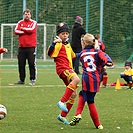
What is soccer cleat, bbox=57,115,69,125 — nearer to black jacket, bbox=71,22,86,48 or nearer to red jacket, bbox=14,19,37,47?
red jacket, bbox=14,19,37,47

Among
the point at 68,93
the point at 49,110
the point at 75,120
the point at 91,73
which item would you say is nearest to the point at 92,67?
the point at 91,73

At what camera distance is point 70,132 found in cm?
792

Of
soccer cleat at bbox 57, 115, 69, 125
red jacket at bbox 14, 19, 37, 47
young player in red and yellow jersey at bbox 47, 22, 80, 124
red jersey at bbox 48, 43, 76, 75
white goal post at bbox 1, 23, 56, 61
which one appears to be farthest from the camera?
white goal post at bbox 1, 23, 56, 61

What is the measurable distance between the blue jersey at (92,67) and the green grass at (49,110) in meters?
0.58

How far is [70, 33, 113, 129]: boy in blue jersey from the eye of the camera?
8336 mm

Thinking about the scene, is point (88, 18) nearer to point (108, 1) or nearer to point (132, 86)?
point (108, 1)

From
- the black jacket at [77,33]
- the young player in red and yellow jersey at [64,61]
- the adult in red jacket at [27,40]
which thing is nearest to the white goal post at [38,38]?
the black jacket at [77,33]

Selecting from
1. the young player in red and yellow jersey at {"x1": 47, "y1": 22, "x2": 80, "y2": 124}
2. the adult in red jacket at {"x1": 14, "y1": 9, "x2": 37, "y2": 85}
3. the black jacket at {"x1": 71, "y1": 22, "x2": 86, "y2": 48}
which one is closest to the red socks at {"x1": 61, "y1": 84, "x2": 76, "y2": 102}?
the young player in red and yellow jersey at {"x1": 47, "y1": 22, "x2": 80, "y2": 124}

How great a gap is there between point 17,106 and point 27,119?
1.64m

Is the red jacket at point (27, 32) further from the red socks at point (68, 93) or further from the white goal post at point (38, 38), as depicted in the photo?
the white goal post at point (38, 38)

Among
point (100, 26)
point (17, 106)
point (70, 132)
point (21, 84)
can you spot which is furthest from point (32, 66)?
point (100, 26)

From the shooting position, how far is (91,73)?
8.45 m

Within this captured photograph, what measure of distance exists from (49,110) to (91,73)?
6.37 ft

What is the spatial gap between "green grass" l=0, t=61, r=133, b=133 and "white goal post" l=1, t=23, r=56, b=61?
1690 cm
